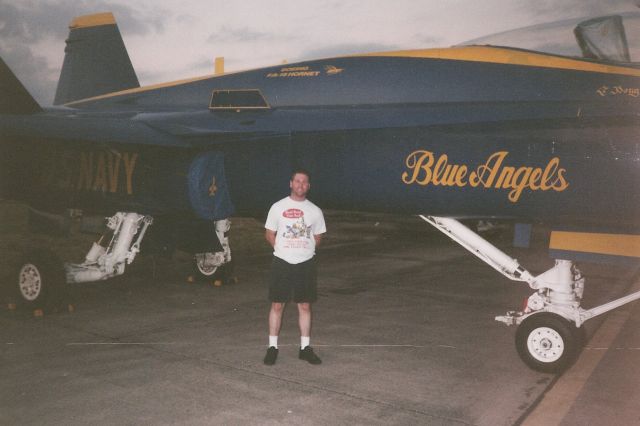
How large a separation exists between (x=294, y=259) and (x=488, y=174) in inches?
70.6

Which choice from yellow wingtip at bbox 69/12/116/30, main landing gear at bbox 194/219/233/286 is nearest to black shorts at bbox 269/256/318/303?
main landing gear at bbox 194/219/233/286

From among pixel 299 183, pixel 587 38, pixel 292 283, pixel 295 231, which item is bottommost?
pixel 292 283

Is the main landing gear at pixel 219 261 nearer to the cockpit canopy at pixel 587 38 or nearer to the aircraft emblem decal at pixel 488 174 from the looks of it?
the aircraft emblem decal at pixel 488 174

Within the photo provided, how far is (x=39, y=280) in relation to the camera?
638cm

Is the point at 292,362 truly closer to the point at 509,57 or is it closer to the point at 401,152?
the point at 401,152

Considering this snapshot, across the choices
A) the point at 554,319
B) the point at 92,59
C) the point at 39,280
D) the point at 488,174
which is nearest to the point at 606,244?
the point at 554,319

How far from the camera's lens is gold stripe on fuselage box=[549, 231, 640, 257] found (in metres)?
4.53

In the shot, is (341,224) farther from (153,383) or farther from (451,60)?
(153,383)

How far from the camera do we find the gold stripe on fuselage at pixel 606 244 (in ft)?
14.9

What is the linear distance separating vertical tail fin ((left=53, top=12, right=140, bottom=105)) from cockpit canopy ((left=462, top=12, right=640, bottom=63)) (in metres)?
7.30

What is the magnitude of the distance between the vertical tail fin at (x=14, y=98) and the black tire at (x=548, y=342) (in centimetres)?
612

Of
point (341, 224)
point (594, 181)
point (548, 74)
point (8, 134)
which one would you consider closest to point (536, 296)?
point (594, 181)

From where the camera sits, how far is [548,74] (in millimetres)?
4859

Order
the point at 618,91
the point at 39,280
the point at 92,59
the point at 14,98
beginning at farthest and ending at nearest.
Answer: the point at 92,59, the point at 14,98, the point at 39,280, the point at 618,91
